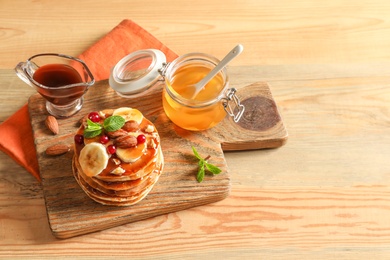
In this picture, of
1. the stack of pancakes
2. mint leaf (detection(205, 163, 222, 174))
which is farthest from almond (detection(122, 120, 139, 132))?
mint leaf (detection(205, 163, 222, 174))

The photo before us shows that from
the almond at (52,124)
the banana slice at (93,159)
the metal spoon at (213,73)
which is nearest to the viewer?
the banana slice at (93,159)

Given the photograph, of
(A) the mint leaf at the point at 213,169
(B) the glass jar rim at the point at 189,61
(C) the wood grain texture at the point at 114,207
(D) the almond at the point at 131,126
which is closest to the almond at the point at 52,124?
(C) the wood grain texture at the point at 114,207

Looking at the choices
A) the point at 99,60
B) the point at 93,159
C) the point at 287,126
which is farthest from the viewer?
the point at 99,60

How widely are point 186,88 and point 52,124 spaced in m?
0.41

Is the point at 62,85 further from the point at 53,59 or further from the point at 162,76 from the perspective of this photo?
the point at 162,76

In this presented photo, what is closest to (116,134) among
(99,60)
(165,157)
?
(165,157)

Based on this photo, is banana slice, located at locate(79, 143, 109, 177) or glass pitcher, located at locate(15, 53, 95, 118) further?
glass pitcher, located at locate(15, 53, 95, 118)

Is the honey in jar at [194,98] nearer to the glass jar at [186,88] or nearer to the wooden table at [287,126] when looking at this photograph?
the glass jar at [186,88]

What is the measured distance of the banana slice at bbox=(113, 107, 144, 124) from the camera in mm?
1597

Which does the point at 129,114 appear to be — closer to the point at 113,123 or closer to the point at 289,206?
the point at 113,123

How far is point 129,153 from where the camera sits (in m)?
1.51

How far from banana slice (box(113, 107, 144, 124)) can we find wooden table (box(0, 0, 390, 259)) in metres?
0.29

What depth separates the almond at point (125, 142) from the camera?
151cm

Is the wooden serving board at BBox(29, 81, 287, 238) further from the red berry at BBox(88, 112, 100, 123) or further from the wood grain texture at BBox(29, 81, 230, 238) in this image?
the red berry at BBox(88, 112, 100, 123)
